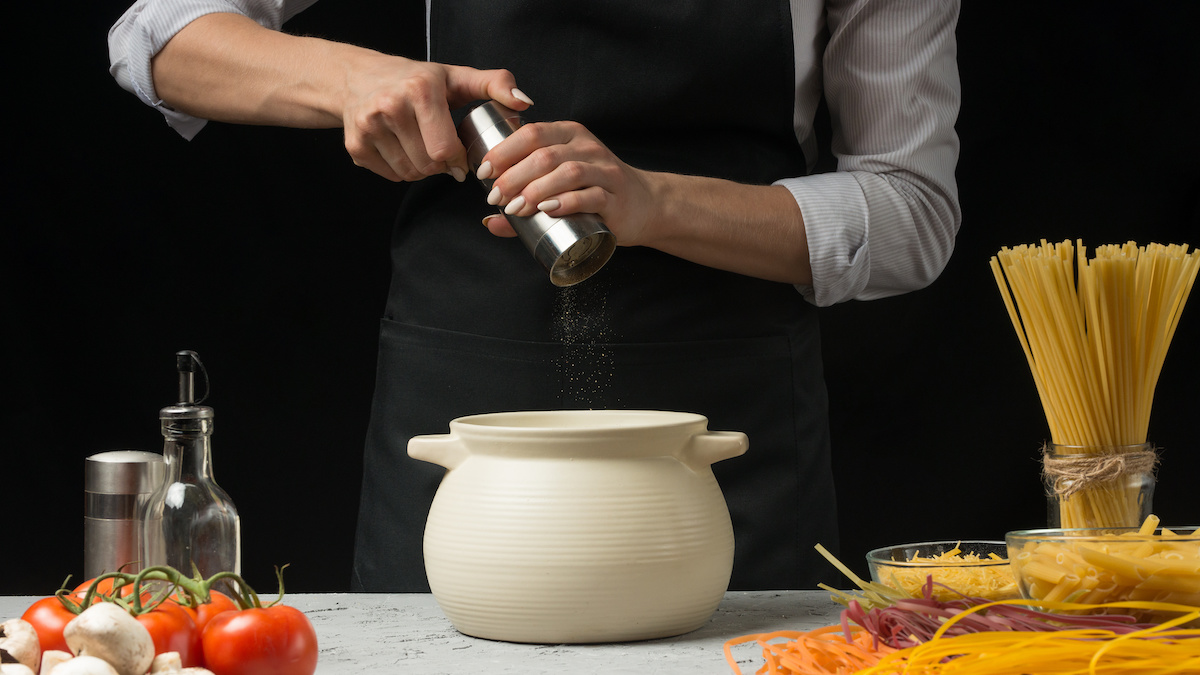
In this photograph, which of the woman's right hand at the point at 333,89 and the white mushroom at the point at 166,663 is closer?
the white mushroom at the point at 166,663

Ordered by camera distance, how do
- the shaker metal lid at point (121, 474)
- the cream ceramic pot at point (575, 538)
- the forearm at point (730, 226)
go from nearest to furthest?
the cream ceramic pot at point (575, 538), the shaker metal lid at point (121, 474), the forearm at point (730, 226)

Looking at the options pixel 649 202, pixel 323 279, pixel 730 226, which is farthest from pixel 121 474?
pixel 323 279

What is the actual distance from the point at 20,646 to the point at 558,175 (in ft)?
2.14

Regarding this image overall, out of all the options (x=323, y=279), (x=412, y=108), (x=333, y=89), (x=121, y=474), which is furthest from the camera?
(x=323, y=279)

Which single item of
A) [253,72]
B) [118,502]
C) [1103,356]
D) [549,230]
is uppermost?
[253,72]

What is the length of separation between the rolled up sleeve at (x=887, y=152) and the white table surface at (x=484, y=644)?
0.53m

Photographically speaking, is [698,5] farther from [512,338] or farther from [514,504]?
[514,504]

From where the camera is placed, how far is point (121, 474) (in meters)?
1.14

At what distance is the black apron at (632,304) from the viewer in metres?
1.54

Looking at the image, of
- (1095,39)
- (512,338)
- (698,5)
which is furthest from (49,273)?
(1095,39)

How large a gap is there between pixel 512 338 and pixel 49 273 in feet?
5.11

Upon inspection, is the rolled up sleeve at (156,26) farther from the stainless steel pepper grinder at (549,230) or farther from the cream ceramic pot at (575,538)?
the cream ceramic pot at (575,538)

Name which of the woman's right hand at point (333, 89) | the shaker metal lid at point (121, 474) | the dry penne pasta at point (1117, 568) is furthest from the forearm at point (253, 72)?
the dry penne pasta at point (1117, 568)

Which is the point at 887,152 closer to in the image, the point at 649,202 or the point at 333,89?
the point at 649,202
